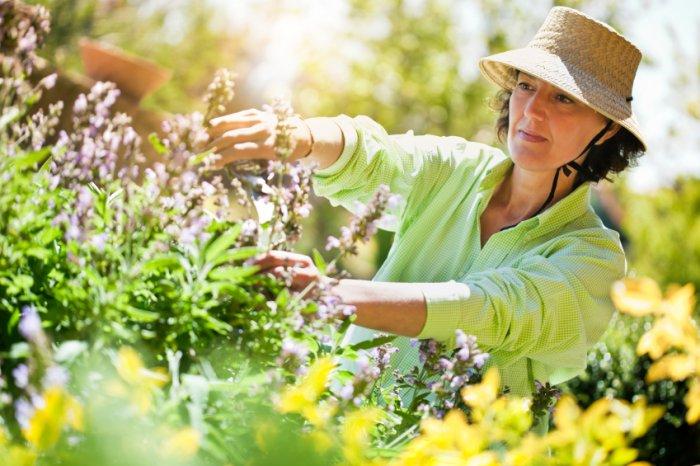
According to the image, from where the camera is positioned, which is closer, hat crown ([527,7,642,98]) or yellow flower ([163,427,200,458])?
yellow flower ([163,427,200,458])

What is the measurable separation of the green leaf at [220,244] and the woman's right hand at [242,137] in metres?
0.26

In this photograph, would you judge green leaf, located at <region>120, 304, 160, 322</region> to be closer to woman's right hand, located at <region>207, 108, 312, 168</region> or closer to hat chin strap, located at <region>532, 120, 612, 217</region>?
woman's right hand, located at <region>207, 108, 312, 168</region>

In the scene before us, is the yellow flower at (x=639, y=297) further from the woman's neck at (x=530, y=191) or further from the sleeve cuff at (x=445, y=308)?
the woman's neck at (x=530, y=191)

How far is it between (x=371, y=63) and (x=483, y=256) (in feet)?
47.3

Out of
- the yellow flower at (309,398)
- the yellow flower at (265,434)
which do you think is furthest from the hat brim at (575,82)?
the yellow flower at (265,434)

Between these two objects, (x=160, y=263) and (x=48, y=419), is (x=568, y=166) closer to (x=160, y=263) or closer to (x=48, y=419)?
(x=160, y=263)

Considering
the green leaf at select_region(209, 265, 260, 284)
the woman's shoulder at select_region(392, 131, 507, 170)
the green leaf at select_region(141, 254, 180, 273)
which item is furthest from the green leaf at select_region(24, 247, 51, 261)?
the woman's shoulder at select_region(392, 131, 507, 170)

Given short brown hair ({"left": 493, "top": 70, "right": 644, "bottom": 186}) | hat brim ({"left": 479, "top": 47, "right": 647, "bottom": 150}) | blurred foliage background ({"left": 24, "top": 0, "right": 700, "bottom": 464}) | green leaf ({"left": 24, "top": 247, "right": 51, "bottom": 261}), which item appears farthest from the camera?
blurred foliage background ({"left": 24, "top": 0, "right": 700, "bottom": 464})

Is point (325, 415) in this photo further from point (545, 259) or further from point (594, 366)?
point (594, 366)

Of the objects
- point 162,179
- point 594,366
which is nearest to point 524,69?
point 162,179

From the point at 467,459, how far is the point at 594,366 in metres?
3.12

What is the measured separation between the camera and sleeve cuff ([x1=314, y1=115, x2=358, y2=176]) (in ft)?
8.13

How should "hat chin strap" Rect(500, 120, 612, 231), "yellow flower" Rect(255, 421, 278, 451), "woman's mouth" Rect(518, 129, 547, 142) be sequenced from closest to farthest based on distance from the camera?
"yellow flower" Rect(255, 421, 278, 451)
"woman's mouth" Rect(518, 129, 547, 142)
"hat chin strap" Rect(500, 120, 612, 231)

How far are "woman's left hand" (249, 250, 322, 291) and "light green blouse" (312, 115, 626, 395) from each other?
0.37 meters
